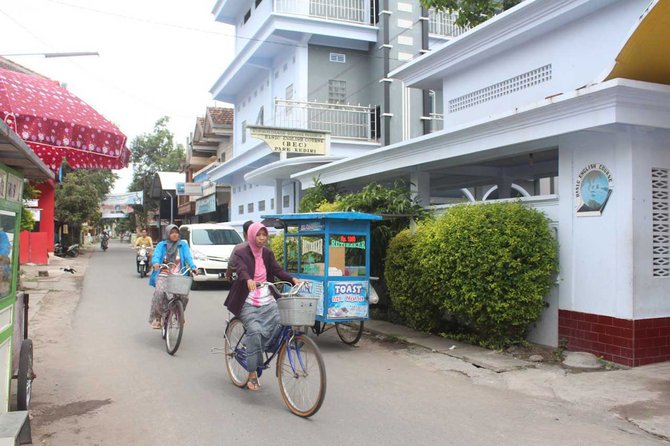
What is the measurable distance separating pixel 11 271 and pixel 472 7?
11595mm

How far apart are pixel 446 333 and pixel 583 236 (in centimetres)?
261

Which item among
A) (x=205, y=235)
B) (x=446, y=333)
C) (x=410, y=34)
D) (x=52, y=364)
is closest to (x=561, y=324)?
(x=446, y=333)

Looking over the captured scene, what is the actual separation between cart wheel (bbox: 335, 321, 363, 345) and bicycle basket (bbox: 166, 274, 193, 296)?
7.32ft

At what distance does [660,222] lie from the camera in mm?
7008

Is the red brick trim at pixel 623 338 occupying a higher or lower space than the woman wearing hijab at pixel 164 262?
lower

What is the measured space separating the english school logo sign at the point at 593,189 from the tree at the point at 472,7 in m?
6.92

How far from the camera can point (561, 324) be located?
7.57 m

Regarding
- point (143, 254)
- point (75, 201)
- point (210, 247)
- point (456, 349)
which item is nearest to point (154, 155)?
point (75, 201)

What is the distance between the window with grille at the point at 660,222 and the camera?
6949 mm

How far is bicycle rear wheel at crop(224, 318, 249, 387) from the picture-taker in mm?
6020

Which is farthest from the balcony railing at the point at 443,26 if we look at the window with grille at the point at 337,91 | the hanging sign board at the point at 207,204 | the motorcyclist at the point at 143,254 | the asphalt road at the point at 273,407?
the hanging sign board at the point at 207,204

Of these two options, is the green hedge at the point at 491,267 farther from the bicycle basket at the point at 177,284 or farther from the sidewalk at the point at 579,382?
the bicycle basket at the point at 177,284

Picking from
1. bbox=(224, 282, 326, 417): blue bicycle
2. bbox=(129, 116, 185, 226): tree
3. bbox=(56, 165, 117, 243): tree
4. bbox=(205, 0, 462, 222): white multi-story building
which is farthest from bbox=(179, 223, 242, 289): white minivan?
bbox=(129, 116, 185, 226): tree

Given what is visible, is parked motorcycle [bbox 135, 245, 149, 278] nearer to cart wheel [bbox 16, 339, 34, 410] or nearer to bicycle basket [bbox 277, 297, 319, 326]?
cart wheel [bbox 16, 339, 34, 410]
